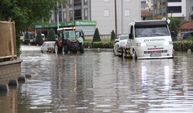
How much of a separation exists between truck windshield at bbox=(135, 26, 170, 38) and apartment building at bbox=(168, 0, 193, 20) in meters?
109

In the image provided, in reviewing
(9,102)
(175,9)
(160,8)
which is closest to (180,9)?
(175,9)

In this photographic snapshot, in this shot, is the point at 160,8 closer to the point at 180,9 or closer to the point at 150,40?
the point at 180,9

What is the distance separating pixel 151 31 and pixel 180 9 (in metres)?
115

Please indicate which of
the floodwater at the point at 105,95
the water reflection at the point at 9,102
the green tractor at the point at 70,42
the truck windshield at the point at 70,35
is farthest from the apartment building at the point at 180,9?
the water reflection at the point at 9,102

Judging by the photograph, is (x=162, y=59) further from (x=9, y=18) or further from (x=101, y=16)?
(x=101, y=16)

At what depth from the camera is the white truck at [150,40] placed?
A: 34406 millimetres

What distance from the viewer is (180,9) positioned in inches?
5861

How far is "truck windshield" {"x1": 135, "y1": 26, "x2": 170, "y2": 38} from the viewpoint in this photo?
1393 inches

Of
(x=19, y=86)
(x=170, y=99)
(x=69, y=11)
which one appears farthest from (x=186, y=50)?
(x=69, y=11)

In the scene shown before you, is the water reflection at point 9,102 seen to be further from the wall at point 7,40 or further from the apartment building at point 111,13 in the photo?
the apartment building at point 111,13

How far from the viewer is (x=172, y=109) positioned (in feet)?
39.3

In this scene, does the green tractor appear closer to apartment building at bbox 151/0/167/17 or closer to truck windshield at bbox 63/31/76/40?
truck windshield at bbox 63/31/76/40

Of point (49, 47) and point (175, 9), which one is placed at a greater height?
point (175, 9)

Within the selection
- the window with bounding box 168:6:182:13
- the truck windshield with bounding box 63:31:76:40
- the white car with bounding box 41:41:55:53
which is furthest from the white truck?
the window with bounding box 168:6:182:13
